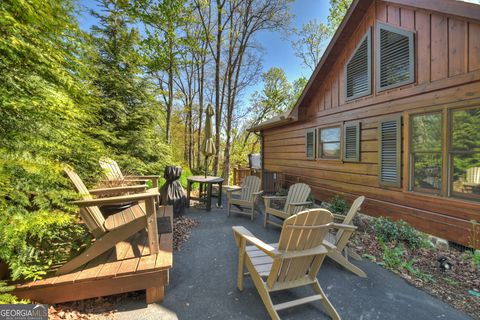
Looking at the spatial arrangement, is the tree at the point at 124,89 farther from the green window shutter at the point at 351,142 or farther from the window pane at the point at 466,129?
the window pane at the point at 466,129

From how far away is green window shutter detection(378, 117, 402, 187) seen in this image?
368cm

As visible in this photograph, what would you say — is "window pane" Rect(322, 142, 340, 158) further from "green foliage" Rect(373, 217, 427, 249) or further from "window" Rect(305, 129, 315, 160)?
"green foliage" Rect(373, 217, 427, 249)

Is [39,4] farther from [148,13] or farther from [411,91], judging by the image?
[148,13]

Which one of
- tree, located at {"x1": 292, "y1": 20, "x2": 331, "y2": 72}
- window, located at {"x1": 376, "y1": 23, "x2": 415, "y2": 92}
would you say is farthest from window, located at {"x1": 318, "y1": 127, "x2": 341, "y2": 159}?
tree, located at {"x1": 292, "y1": 20, "x2": 331, "y2": 72}

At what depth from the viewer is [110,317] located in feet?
5.92

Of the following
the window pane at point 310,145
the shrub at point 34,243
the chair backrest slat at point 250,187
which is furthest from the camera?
the window pane at point 310,145

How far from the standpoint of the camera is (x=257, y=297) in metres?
2.11

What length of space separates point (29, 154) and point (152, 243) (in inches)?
53.8

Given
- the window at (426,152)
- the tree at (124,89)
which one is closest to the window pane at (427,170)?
the window at (426,152)

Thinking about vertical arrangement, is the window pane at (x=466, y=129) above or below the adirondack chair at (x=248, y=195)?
above

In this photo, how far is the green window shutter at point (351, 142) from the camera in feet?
14.8

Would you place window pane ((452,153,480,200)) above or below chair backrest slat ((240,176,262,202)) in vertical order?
above

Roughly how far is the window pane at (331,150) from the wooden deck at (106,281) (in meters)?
4.48

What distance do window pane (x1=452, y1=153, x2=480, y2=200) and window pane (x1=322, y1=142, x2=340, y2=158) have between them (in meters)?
2.20
